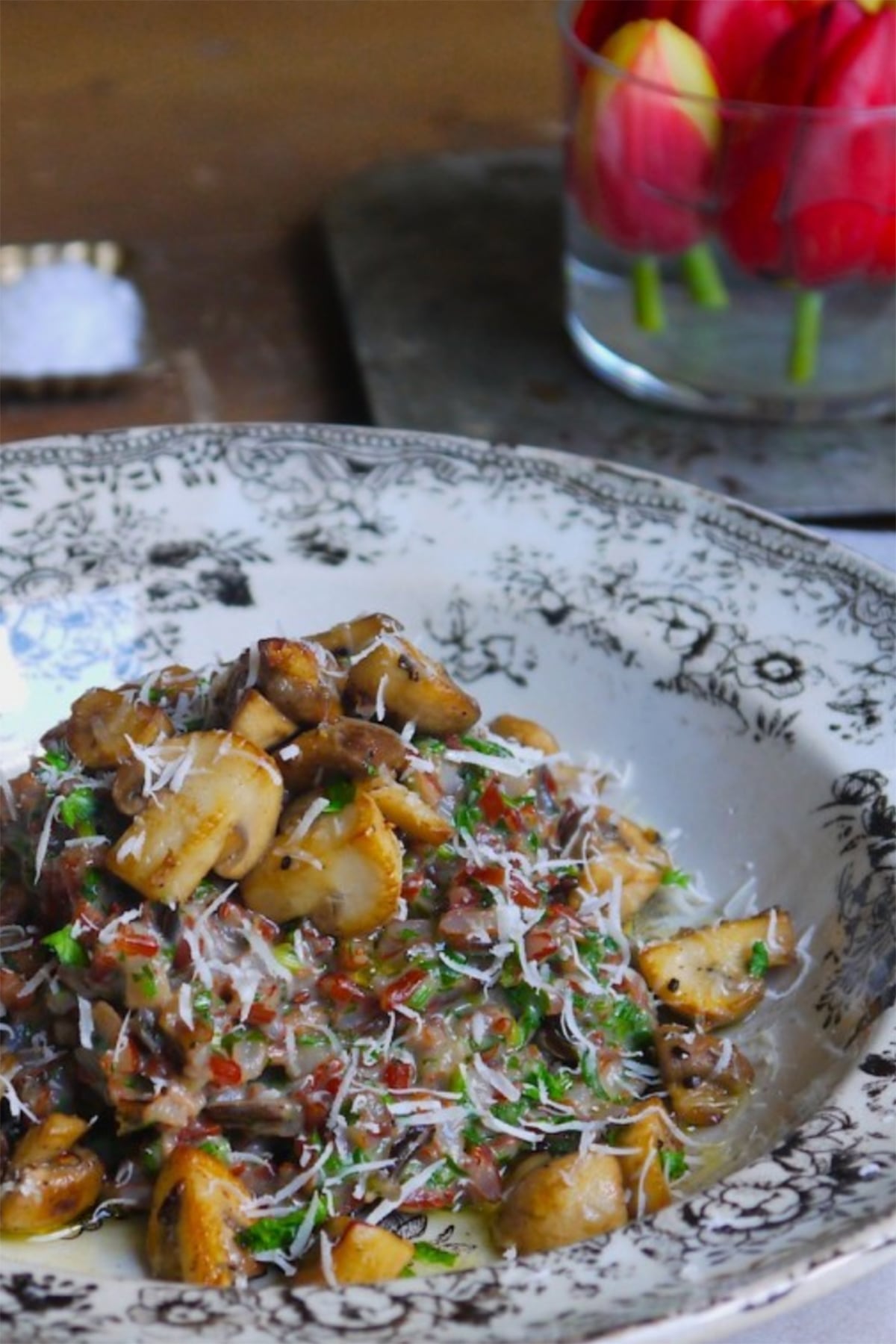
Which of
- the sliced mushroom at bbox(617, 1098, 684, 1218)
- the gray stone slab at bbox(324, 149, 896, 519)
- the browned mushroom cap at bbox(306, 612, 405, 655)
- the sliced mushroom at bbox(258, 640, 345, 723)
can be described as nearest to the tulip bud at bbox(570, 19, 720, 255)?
the gray stone slab at bbox(324, 149, 896, 519)

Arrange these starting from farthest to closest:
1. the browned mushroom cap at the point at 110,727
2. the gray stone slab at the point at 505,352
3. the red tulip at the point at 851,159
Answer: the gray stone slab at the point at 505,352
the red tulip at the point at 851,159
the browned mushroom cap at the point at 110,727

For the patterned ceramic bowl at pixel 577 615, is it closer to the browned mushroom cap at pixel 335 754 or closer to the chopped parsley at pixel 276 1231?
the chopped parsley at pixel 276 1231

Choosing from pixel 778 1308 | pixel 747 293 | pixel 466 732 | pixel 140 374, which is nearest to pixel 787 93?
pixel 747 293

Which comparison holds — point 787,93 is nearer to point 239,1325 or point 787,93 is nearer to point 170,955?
point 170,955

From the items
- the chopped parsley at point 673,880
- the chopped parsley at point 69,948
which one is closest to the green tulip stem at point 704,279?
the chopped parsley at point 673,880

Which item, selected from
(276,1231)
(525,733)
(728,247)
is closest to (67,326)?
(728,247)
